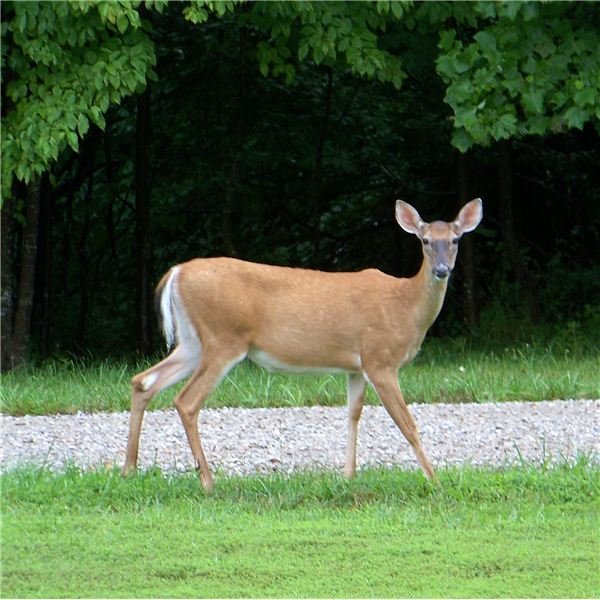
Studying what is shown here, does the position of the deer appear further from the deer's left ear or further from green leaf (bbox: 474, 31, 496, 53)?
green leaf (bbox: 474, 31, 496, 53)

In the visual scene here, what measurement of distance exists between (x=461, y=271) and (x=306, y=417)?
6.52 meters

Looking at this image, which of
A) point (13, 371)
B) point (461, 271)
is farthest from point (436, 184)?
point (13, 371)

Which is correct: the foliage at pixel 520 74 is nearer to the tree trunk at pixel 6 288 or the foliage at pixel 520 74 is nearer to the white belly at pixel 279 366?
the tree trunk at pixel 6 288

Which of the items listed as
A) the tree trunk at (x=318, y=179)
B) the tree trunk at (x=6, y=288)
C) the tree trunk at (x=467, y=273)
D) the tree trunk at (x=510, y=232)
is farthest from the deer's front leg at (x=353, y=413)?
the tree trunk at (x=318, y=179)

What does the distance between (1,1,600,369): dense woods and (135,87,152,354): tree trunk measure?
0.02 meters

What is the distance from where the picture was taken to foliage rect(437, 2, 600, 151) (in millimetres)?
12023

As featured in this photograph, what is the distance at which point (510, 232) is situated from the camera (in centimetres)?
1502

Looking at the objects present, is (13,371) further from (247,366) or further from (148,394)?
(148,394)

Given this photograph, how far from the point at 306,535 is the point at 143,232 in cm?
959

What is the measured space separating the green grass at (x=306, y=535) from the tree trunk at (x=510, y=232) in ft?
24.5

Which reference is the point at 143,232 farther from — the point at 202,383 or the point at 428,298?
the point at 202,383

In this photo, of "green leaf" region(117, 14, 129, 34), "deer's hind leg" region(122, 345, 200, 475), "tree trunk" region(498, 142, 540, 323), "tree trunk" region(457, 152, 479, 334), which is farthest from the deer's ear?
"tree trunk" region(498, 142, 540, 323)

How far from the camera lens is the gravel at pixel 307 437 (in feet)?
27.4

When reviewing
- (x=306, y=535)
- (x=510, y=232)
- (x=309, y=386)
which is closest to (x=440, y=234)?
(x=306, y=535)
